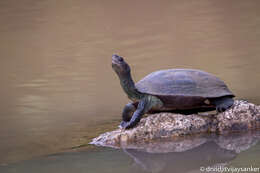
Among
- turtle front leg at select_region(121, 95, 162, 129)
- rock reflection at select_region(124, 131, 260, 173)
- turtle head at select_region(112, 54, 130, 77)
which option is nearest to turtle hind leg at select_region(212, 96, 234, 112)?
rock reflection at select_region(124, 131, 260, 173)

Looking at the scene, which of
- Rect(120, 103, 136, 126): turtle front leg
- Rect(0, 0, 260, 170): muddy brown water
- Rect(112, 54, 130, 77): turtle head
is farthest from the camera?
Rect(0, 0, 260, 170): muddy brown water

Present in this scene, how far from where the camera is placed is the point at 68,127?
5.99 metres

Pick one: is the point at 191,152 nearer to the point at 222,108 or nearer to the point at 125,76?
the point at 222,108

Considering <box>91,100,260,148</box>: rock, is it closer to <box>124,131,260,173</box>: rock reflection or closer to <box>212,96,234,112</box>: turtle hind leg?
<box>212,96,234,112</box>: turtle hind leg

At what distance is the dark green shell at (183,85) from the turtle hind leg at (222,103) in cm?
8

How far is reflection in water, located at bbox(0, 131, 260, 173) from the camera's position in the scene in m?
3.48

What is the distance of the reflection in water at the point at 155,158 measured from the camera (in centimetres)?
348

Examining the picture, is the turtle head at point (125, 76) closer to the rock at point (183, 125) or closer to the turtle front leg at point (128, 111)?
the turtle front leg at point (128, 111)

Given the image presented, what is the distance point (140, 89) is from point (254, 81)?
3.88 m

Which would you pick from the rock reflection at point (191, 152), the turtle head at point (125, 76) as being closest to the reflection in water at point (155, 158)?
the rock reflection at point (191, 152)

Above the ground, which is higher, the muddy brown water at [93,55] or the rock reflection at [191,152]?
the muddy brown water at [93,55]

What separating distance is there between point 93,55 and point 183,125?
26.4ft

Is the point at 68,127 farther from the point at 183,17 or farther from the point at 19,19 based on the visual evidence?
the point at 19,19

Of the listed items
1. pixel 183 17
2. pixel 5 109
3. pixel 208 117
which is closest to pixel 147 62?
pixel 5 109
